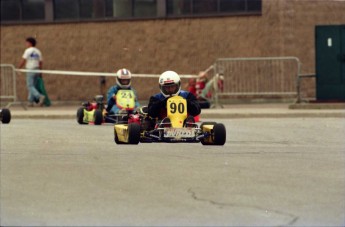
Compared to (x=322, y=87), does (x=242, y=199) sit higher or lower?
lower

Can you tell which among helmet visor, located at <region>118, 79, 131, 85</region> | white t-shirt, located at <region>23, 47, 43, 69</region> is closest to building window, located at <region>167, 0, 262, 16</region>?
white t-shirt, located at <region>23, 47, 43, 69</region>

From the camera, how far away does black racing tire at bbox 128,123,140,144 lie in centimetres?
1351

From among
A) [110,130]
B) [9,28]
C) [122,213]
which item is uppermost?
[9,28]

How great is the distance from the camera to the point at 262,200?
3976 inches

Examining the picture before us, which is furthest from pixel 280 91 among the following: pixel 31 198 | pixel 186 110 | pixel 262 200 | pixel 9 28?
pixel 31 198

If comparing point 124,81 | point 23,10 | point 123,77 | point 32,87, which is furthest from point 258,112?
point 123,77

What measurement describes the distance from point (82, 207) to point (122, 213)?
18.4 feet

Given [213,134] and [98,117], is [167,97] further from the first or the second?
[98,117]

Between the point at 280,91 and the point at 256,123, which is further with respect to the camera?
the point at 280,91

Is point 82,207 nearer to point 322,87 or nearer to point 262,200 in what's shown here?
point 262,200

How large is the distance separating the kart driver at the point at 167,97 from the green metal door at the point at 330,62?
2558 centimetres

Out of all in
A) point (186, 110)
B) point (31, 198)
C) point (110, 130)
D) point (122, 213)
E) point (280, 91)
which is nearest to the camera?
point (186, 110)

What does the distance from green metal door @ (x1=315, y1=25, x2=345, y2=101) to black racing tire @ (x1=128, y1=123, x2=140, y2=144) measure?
1007 inches

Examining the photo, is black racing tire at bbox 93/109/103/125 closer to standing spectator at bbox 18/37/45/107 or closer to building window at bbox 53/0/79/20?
standing spectator at bbox 18/37/45/107
